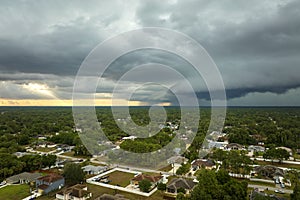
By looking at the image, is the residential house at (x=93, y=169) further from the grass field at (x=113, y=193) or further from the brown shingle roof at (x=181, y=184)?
the brown shingle roof at (x=181, y=184)

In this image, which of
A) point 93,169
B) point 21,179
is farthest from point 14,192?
point 93,169

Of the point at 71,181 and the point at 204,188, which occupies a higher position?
the point at 204,188

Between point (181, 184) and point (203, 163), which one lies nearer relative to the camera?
point (181, 184)

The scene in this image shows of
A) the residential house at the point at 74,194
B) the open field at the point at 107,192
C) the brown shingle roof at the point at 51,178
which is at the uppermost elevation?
the brown shingle roof at the point at 51,178

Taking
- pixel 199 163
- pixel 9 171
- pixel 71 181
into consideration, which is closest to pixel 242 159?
pixel 199 163

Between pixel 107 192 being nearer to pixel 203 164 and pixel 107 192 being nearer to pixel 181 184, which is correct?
pixel 181 184

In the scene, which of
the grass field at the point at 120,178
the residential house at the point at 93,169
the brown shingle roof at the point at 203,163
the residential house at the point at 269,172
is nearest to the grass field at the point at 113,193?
the grass field at the point at 120,178

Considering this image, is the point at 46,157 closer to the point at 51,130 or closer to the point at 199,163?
the point at 199,163
